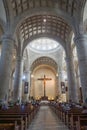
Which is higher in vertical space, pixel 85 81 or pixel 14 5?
pixel 14 5

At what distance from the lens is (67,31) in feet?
64.7

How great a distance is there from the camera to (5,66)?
12914mm

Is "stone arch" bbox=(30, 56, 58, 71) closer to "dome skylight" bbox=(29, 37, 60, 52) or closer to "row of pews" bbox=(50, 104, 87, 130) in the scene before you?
"dome skylight" bbox=(29, 37, 60, 52)

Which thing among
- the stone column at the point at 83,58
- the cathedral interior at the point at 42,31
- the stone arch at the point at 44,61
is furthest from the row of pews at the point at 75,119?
the stone arch at the point at 44,61

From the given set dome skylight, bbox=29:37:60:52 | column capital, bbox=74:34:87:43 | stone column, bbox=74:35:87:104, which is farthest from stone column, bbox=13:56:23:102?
dome skylight, bbox=29:37:60:52

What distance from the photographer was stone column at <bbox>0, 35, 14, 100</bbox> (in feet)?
40.0

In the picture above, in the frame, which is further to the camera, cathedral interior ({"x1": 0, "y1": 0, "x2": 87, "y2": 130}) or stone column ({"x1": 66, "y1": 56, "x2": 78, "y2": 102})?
stone column ({"x1": 66, "y1": 56, "x2": 78, "y2": 102})

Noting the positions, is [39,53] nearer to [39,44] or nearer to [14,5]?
[39,44]

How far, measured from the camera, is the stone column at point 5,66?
12199 millimetres

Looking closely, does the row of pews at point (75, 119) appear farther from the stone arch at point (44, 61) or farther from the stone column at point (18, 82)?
the stone arch at point (44, 61)

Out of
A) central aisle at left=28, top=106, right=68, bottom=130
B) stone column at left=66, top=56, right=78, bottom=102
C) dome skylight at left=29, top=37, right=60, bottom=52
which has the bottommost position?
central aisle at left=28, top=106, right=68, bottom=130

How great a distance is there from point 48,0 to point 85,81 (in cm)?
1095

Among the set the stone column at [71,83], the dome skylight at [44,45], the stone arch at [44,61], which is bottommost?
the stone column at [71,83]

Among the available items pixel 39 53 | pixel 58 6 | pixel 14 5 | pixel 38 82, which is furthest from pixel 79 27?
pixel 38 82
